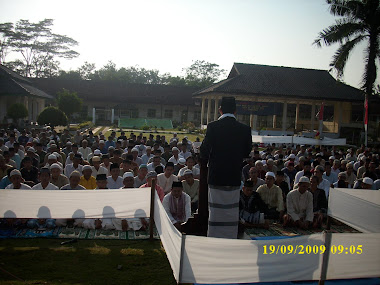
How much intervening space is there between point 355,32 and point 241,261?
20.7m

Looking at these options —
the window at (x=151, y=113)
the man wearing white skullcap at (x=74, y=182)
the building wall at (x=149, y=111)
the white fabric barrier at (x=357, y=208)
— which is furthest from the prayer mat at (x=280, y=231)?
the window at (x=151, y=113)

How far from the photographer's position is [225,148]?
13.0ft

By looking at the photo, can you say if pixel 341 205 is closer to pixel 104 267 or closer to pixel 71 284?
pixel 104 267

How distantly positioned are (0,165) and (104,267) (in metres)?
4.37

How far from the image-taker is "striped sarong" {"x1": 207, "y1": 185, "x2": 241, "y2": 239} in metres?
4.04

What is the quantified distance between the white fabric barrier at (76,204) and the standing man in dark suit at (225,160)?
1985mm

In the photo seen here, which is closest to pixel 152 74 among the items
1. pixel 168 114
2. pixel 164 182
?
pixel 168 114

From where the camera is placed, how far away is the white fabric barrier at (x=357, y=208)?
589 cm

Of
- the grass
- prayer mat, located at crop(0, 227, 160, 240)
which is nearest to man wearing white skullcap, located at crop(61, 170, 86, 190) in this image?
prayer mat, located at crop(0, 227, 160, 240)

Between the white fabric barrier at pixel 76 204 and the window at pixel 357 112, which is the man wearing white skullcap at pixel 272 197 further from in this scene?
the window at pixel 357 112

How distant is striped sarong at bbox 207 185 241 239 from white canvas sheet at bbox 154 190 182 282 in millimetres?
440

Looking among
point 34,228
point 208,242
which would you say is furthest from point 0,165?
point 208,242

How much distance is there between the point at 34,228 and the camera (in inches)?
241
